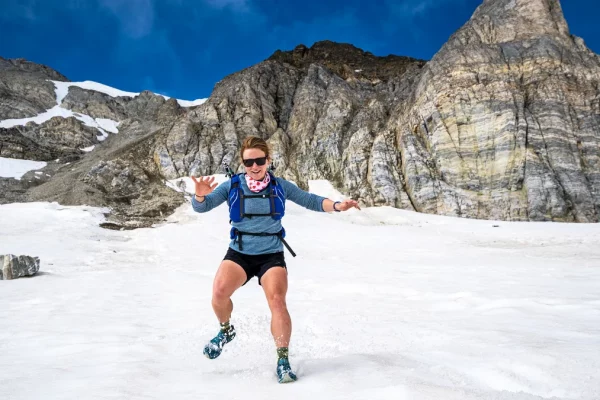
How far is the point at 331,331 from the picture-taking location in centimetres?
528

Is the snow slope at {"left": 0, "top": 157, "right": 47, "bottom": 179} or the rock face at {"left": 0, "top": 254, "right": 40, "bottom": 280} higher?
the snow slope at {"left": 0, "top": 157, "right": 47, "bottom": 179}

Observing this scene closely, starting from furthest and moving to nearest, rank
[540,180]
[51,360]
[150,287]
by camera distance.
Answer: [540,180], [150,287], [51,360]

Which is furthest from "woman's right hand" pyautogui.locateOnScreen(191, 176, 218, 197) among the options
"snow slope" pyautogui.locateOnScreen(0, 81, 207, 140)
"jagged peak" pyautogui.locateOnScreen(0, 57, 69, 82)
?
"jagged peak" pyautogui.locateOnScreen(0, 57, 69, 82)

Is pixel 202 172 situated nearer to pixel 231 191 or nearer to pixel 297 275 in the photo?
pixel 297 275

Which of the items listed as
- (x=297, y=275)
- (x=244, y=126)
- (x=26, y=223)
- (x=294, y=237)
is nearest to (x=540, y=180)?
(x=294, y=237)

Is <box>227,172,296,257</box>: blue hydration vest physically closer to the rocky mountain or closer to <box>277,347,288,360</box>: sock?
<box>277,347,288,360</box>: sock

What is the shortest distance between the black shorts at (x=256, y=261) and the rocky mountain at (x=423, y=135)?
92.8 feet

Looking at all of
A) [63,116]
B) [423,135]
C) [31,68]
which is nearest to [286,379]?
[423,135]

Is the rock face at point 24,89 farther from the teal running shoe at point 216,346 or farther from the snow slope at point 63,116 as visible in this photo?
the teal running shoe at point 216,346

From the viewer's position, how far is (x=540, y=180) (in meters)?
30.3

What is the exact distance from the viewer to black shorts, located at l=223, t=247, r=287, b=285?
4047mm

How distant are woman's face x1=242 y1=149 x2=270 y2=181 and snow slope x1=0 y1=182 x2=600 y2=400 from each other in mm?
2182

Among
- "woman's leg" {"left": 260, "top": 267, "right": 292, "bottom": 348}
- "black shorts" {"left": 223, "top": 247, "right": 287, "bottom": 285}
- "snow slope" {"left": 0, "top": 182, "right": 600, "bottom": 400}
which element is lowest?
"snow slope" {"left": 0, "top": 182, "right": 600, "bottom": 400}

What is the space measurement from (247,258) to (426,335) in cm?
284
